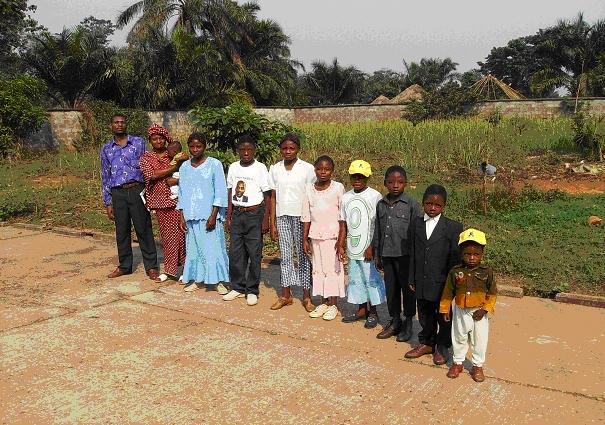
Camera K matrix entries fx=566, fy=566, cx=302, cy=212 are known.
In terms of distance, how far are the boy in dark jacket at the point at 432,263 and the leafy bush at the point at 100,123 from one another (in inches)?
693

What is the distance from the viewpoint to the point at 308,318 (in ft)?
15.7

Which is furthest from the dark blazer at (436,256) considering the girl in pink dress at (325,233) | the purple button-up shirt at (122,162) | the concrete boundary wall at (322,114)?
the concrete boundary wall at (322,114)

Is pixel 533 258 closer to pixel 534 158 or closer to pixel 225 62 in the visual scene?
pixel 534 158

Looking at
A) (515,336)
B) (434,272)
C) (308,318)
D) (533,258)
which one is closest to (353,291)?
A: (308,318)

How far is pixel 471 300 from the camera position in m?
3.47

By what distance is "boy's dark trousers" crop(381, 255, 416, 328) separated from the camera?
163 inches

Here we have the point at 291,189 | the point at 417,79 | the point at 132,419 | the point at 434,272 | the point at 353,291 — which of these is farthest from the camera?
the point at 417,79

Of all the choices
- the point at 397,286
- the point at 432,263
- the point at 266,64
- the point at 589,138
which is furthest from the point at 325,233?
the point at 266,64

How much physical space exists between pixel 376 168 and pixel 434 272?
875 cm

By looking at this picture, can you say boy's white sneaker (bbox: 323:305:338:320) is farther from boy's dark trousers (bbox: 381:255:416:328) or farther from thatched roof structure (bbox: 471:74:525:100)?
thatched roof structure (bbox: 471:74:525:100)

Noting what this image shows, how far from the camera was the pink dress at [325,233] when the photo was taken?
4656mm

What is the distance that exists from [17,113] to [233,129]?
13.2 m

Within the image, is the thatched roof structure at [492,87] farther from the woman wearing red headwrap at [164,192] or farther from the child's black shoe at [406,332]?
the child's black shoe at [406,332]

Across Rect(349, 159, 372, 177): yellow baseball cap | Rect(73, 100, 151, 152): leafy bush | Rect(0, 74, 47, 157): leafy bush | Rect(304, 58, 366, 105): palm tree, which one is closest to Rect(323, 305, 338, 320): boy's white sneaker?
→ Rect(349, 159, 372, 177): yellow baseball cap
